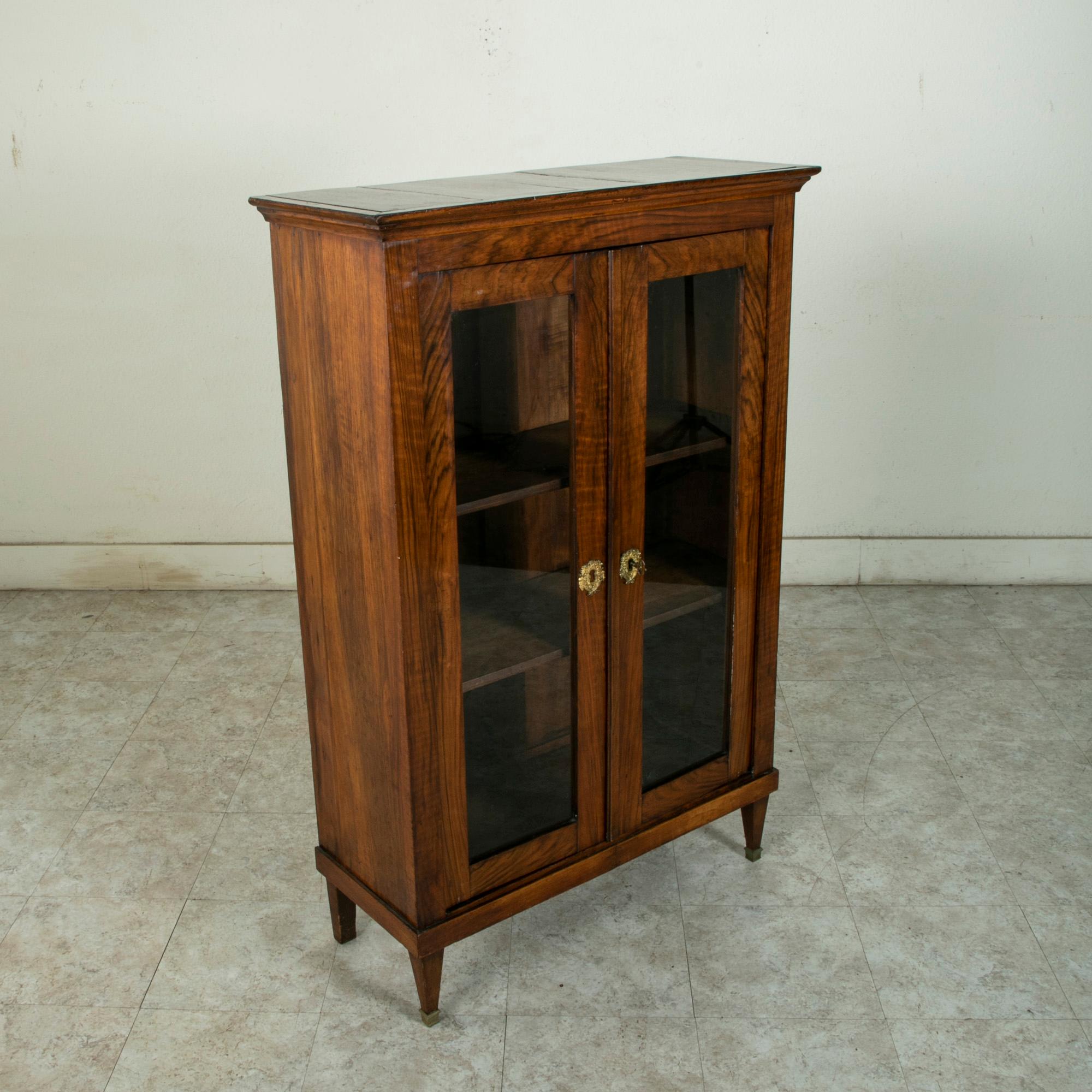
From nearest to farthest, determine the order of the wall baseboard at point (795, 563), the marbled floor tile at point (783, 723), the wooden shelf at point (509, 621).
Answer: the wooden shelf at point (509, 621), the marbled floor tile at point (783, 723), the wall baseboard at point (795, 563)

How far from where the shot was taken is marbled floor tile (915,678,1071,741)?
338cm

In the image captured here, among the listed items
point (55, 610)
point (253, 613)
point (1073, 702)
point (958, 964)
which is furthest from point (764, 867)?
point (55, 610)

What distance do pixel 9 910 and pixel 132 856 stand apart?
0.28 m

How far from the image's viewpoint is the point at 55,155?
391 centimetres

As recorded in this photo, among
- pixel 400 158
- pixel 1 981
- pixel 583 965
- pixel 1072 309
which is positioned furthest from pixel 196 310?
pixel 1072 309

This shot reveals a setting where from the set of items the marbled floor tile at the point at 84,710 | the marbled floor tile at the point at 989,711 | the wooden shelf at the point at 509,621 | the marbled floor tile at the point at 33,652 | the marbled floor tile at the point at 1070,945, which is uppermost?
the wooden shelf at the point at 509,621

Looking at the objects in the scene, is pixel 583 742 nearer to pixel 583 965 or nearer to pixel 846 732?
pixel 583 965

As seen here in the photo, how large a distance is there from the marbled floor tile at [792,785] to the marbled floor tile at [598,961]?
20.1 inches

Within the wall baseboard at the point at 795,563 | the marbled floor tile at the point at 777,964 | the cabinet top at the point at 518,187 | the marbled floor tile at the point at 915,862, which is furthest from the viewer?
the wall baseboard at the point at 795,563

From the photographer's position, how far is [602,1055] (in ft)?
7.57

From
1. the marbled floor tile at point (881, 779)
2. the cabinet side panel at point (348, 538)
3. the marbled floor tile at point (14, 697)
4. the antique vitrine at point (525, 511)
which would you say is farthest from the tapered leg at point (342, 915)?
the marbled floor tile at point (14, 697)

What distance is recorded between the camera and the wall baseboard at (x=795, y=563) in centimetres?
431

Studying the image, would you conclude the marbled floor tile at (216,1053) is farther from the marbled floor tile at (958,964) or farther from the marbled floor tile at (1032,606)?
the marbled floor tile at (1032,606)

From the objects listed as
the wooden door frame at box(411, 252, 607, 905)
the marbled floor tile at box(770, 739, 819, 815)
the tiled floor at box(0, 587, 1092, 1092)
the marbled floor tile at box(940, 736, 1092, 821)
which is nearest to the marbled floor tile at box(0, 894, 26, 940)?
the tiled floor at box(0, 587, 1092, 1092)
